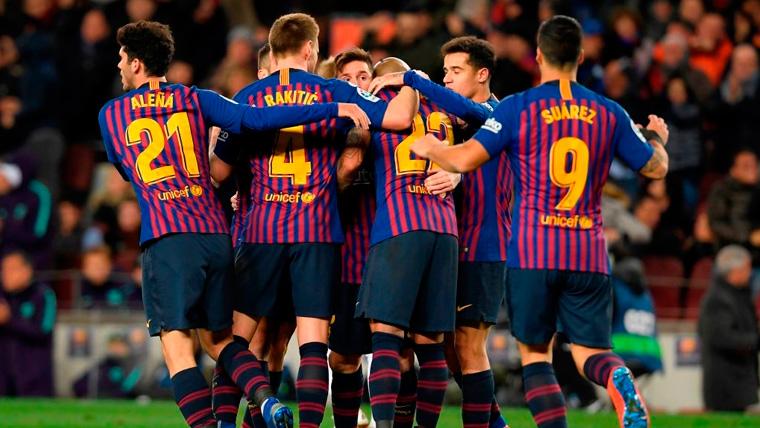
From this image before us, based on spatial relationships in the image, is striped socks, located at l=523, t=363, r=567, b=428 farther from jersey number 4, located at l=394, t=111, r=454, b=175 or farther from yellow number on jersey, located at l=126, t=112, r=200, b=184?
yellow number on jersey, located at l=126, t=112, r=200, b=184

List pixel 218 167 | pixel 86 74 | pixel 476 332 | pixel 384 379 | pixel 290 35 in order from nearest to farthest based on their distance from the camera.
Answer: pixel 384 379, pixel 290 35, pixel 218 167, pixel 476 332, pixel 86 74

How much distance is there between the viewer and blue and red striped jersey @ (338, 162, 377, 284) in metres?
9.10

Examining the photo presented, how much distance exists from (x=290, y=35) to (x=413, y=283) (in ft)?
5.69

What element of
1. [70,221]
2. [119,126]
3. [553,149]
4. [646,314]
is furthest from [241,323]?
[70,221]

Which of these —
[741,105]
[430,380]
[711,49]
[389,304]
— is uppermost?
[711,49]

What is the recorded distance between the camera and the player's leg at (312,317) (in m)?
8.48

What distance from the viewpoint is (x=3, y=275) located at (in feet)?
52.4

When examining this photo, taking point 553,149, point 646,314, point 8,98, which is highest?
point 8,98

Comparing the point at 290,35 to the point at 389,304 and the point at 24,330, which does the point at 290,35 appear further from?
the point at 24,330

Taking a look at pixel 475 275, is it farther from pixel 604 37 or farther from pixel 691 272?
pixel 604 37

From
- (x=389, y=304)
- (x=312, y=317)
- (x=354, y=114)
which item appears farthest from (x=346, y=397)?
(x=354, y=114)

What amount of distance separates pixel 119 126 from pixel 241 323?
4.67 ft

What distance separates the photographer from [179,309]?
27.4ft

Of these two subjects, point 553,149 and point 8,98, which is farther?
point 8,98
